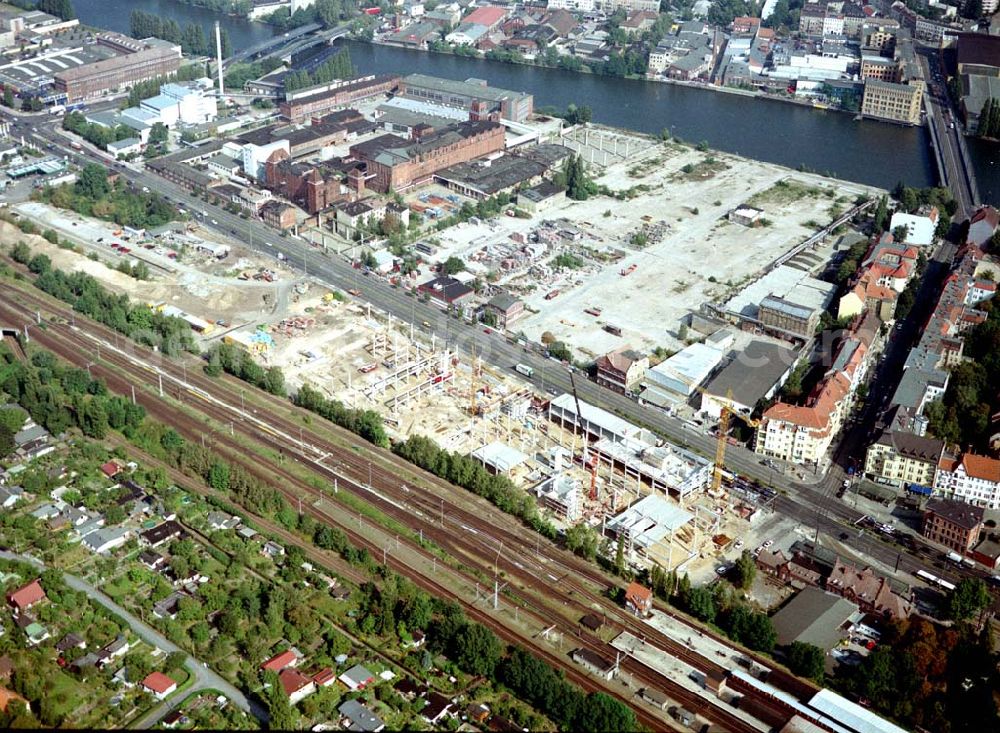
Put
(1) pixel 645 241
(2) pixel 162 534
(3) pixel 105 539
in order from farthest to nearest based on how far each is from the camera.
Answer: (1) pixel 645 241, (2) pixel 162 534, (3) pixel 105 539

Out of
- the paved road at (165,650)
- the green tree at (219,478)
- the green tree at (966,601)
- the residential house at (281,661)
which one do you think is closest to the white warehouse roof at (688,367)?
the green tree at (966,601)

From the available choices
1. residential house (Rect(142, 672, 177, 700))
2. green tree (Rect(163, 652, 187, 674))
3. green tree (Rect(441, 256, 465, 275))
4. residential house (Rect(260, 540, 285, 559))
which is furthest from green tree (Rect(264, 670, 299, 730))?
green tree (Rect(441, 256, 465, 275))

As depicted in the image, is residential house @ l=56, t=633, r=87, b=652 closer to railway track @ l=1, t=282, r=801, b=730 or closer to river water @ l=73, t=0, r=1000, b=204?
railway track @ l=1, t=282, r=801, b=730

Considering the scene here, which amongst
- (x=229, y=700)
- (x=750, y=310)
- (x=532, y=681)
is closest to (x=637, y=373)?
(x=750, y=310)

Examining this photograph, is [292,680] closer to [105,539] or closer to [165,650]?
[165,650]

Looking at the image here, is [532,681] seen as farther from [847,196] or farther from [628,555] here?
[847,196]

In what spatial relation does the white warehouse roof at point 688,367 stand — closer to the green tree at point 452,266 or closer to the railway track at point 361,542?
the green tree at point 452,266

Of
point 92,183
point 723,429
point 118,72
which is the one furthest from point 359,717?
point 118,72
